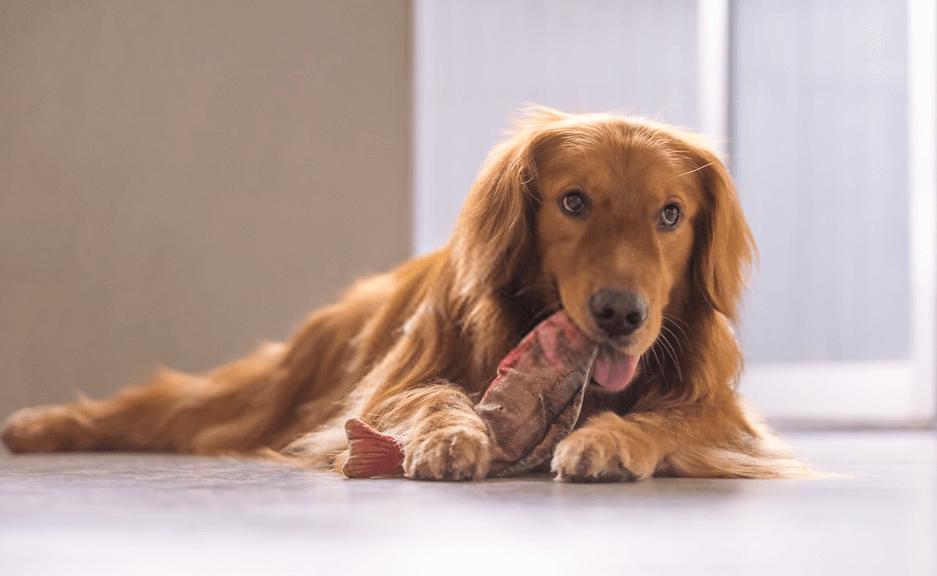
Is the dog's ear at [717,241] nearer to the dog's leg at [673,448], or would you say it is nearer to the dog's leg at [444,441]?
the dog's leg at [673,448]

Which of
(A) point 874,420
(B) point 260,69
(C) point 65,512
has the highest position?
(B) point 260,69

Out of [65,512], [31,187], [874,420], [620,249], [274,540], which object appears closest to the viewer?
[274,540]

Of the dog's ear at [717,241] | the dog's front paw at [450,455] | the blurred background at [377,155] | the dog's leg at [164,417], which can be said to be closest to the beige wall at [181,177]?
the blurred background at [377,155]

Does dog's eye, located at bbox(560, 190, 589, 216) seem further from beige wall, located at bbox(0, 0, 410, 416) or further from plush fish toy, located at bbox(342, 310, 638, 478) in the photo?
beige wall, located at bbox(0, 0, 410, 416)

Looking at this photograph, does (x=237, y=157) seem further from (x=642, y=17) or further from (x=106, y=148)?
(x=642, y=17)

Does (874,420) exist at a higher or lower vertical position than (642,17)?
lower

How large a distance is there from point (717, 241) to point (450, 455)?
740mm

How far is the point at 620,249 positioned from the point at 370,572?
960mm

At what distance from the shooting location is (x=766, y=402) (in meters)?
4.65

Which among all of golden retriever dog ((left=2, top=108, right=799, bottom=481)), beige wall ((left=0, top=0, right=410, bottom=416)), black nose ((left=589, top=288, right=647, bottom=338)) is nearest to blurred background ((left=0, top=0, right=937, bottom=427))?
beige wall ((left=0, top=0, right=410, bottom=416))

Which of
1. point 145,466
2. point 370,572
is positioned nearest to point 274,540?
point 370,572

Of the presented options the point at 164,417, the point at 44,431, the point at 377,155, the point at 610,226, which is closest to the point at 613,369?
the point at 610,226

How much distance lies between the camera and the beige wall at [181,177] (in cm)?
420

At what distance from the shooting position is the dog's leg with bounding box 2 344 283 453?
9.63 feet
